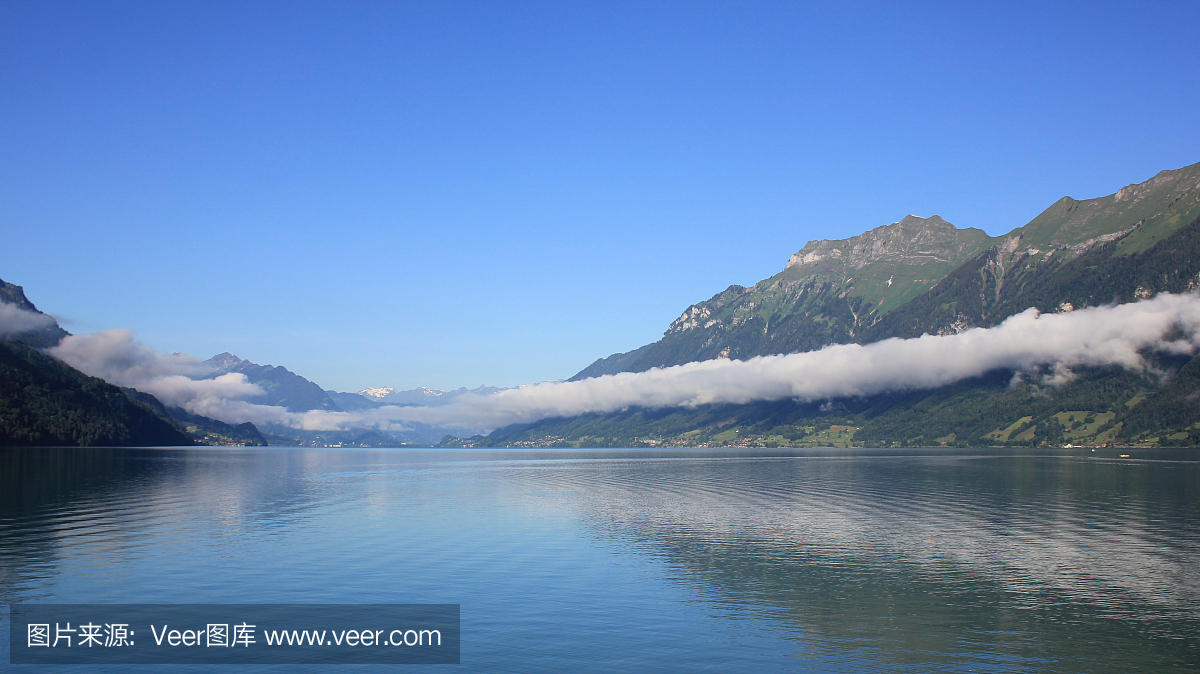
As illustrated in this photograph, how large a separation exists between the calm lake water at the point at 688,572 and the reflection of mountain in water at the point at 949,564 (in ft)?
0.73

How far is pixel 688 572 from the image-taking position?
49.4m

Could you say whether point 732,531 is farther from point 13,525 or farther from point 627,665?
point 13,525

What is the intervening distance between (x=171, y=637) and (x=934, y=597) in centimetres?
3923

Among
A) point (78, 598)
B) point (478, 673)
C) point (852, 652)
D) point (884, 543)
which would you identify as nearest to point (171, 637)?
point (78, 598)

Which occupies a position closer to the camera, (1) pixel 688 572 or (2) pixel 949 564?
(1) pixel 688 572
